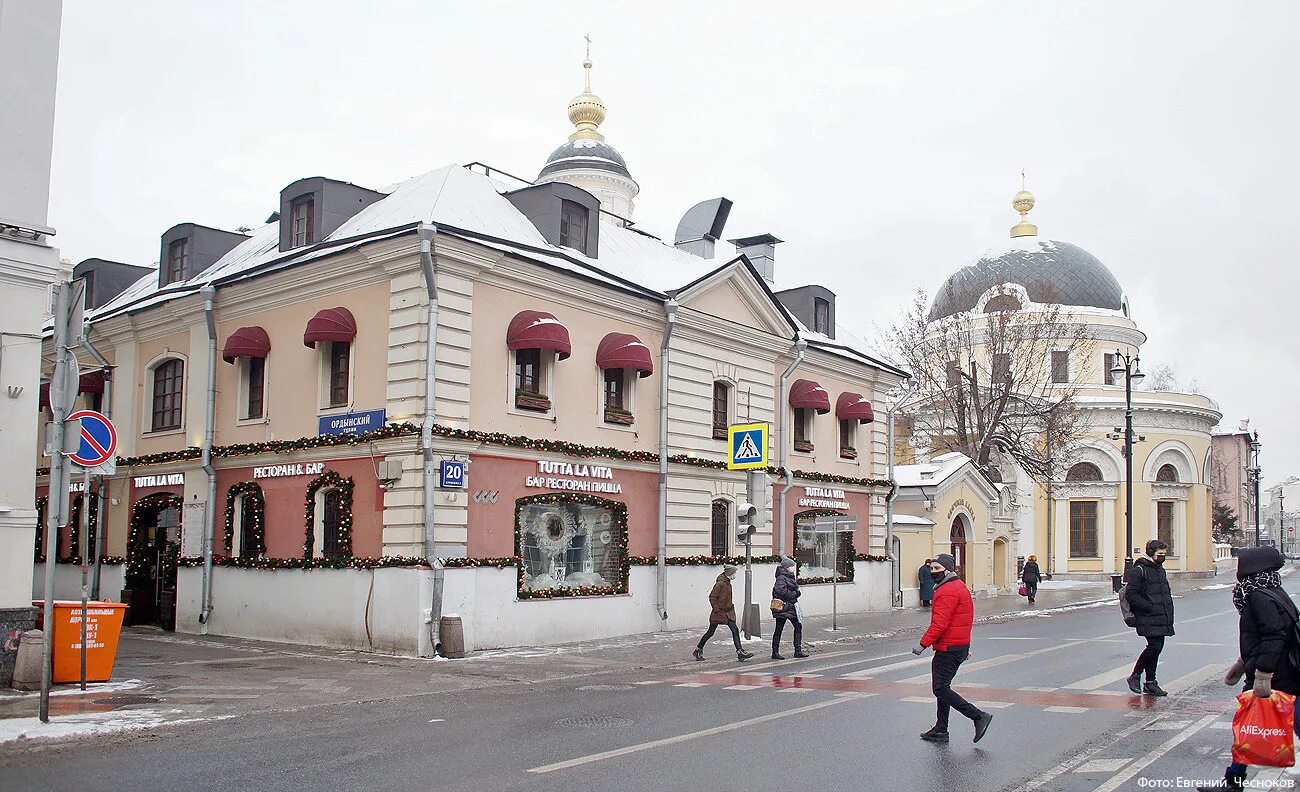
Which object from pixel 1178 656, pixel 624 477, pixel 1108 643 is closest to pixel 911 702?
pixel 1178 656

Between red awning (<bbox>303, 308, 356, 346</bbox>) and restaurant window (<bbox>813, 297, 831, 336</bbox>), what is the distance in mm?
14853

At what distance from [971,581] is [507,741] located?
95.0 ft

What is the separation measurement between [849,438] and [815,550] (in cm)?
358

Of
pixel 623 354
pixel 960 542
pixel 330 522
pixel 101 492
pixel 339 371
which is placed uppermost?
pixel 623 354

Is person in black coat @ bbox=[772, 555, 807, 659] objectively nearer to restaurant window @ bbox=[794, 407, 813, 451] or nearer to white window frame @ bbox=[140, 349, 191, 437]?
restaurant window @ bbox=[794, 407, 813, 451]

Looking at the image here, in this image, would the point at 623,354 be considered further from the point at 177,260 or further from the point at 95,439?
the point at 177,260

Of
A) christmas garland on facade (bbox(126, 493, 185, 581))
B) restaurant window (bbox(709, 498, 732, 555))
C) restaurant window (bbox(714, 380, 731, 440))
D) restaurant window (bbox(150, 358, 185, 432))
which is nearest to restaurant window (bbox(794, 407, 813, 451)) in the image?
restaurant window (bbox(714, 380, 731, 440))

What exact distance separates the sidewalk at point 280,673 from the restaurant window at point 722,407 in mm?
4360

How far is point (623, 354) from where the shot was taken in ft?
73.0

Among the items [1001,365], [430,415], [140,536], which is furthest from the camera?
[1001,365]

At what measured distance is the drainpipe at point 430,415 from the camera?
731 inches

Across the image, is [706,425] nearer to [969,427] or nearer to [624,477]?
[624,477]

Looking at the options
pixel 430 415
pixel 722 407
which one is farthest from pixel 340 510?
pixel 722 407

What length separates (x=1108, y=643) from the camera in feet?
67.4
